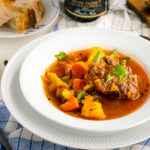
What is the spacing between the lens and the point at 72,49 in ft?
10.0

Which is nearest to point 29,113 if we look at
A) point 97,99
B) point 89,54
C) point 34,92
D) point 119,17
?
point 34,92

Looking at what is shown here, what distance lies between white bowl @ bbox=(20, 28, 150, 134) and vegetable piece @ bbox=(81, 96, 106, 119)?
11 centimetres

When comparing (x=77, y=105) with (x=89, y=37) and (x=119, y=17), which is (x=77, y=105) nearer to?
(x=89, y=37)

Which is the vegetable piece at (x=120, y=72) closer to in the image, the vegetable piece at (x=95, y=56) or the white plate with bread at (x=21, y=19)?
the vegetable piece at (x=95, y=56)

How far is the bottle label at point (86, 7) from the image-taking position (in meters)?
3.93

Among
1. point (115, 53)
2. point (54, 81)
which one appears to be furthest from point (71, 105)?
point (115, 53)

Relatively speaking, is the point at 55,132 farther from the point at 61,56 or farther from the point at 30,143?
the point at 61,56

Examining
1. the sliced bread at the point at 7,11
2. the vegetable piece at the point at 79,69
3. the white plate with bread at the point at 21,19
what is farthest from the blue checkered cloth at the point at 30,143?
the sliced bread at the point at 7,11

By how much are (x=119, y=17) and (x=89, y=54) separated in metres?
1.76

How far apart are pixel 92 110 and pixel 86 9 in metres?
2.20

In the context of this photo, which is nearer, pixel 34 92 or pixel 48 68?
pixel 34 92

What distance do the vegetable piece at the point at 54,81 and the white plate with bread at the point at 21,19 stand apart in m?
1.37

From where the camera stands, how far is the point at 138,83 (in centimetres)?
265

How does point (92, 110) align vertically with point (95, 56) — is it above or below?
below
